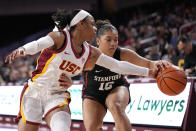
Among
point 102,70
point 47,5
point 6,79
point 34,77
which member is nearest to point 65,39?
point 34,77

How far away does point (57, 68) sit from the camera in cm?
310

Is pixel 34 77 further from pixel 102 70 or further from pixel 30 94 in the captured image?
pixel 102 70

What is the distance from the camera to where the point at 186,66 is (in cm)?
600

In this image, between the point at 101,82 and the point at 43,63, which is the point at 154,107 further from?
the point at 43,63

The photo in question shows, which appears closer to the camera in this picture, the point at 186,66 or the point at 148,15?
the point at 186,66

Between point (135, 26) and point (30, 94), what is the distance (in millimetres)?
10830

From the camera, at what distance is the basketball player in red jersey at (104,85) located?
401 centimetres

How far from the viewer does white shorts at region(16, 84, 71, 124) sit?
3.04 m

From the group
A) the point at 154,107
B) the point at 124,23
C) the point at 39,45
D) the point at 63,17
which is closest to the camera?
the point at 39,45

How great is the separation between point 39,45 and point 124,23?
12.8 metres

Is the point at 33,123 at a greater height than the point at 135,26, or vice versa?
the point at 135,26

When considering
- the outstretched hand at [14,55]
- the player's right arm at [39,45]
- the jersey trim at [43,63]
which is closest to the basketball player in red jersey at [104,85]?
the jersey trim at [43,63]

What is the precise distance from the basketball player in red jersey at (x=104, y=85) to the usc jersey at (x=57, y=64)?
0.97 meters

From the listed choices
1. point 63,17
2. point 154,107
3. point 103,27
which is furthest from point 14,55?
point 154,107
